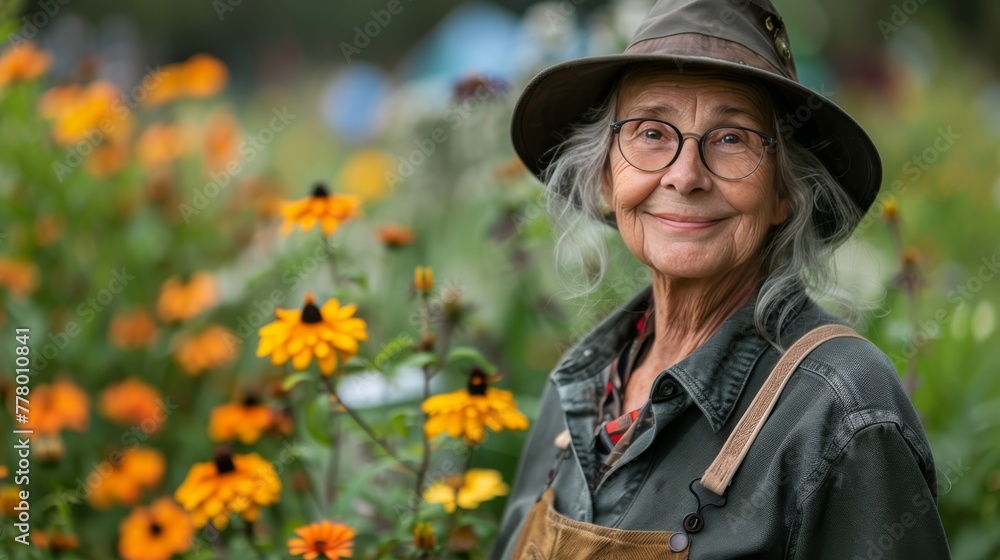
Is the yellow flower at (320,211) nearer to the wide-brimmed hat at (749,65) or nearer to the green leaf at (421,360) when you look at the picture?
the green leaf at (421,360)

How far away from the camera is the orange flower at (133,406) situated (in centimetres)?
286

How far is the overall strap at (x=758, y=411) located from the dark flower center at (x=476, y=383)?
491 mm

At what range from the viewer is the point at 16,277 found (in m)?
2.87

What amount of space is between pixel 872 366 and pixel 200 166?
2927mm

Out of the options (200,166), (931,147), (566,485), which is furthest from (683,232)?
(931,147)

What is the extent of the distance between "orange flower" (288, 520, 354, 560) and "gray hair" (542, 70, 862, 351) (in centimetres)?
63

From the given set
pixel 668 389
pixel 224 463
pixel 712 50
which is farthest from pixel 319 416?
pixel 712 50

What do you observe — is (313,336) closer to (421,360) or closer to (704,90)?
(421,360)

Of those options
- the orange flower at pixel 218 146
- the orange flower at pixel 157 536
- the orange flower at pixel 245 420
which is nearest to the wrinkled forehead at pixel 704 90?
the orange flower at pixel 245 420

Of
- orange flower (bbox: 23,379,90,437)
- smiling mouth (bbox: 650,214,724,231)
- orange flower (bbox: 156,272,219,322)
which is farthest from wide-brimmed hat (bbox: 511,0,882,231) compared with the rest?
orange flower (bbox: 156,272,219,322)

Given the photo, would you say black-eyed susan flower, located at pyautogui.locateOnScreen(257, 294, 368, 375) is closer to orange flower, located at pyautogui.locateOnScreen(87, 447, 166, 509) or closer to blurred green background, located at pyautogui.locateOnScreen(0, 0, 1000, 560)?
blurred green background, located at pyautogui.locateOnScreen(0, 0, 1000, 560)

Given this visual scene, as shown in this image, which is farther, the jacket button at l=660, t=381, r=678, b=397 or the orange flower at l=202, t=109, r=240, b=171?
the orange flower at l=202, t=109, r=240, b=171

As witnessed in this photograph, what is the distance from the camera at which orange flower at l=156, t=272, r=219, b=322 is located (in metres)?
2.99

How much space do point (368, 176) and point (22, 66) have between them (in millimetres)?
1685
